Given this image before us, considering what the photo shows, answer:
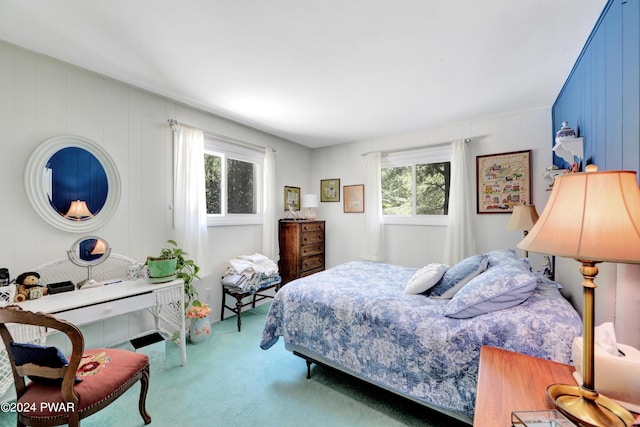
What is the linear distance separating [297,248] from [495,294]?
9.19ft

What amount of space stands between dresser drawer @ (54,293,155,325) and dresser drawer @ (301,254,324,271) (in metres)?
2.26

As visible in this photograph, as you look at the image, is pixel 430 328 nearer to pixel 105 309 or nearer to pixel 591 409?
pixel 591 409

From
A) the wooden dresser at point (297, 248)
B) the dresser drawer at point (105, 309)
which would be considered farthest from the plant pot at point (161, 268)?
the wooden dresser at point (297, 248)

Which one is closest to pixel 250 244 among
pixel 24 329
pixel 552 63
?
pixel 24 329

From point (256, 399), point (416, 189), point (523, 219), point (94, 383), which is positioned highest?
point (416, 189)

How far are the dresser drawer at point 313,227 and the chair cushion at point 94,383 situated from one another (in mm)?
2664

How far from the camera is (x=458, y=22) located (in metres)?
1.62

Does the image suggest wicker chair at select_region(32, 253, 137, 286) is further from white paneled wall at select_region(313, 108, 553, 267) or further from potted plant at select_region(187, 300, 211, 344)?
white paneled wall at select_region(313, 108, 553, 267)

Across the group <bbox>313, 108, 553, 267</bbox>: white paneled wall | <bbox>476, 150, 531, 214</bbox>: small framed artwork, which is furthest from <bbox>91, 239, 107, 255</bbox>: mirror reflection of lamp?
<bbox>476, 150, 531, 214</bbox>: small framed artwork

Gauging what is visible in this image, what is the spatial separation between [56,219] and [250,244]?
80.0 inches

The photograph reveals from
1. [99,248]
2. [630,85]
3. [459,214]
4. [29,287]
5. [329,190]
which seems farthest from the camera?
[329,190]

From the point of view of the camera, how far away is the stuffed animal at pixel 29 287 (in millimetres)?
1742

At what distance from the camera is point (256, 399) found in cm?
189

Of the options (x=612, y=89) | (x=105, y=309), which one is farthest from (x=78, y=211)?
(x=612, y=89)
